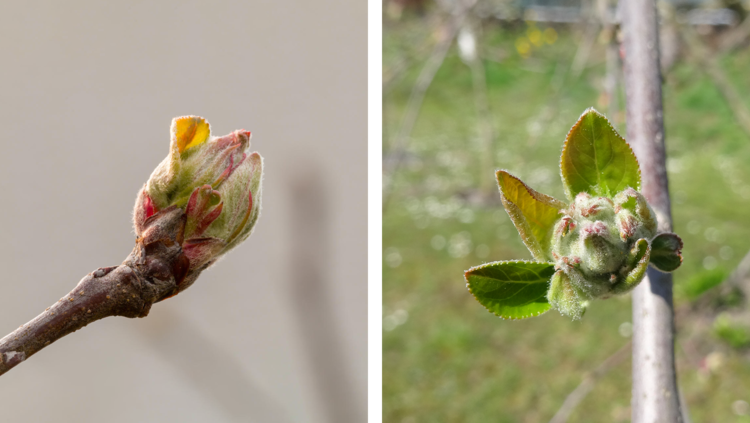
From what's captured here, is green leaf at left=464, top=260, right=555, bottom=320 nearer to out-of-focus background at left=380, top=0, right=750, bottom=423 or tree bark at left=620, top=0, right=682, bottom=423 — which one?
tree bark at left=620, top=0, right=682, bottom=423

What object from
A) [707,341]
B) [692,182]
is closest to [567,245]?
[707,341]

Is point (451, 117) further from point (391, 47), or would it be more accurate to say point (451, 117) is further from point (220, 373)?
point (220, 373)

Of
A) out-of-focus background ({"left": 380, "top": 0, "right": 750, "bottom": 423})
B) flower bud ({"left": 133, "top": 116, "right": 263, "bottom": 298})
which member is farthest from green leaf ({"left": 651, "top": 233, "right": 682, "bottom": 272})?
out-of-focus background ({"left": 380, "top": 0, "right": 750, "bottom": 423})

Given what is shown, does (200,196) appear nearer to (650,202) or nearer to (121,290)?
(121,290)

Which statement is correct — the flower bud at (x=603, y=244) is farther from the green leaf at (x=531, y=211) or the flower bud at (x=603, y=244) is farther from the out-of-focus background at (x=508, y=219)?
the out-of-focus background at (x=508, y=219)

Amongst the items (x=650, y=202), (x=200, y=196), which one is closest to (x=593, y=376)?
(x=650, y=202)

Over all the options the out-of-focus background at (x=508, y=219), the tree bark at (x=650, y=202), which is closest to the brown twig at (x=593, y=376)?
the tree bark at (x=650, y=202)
